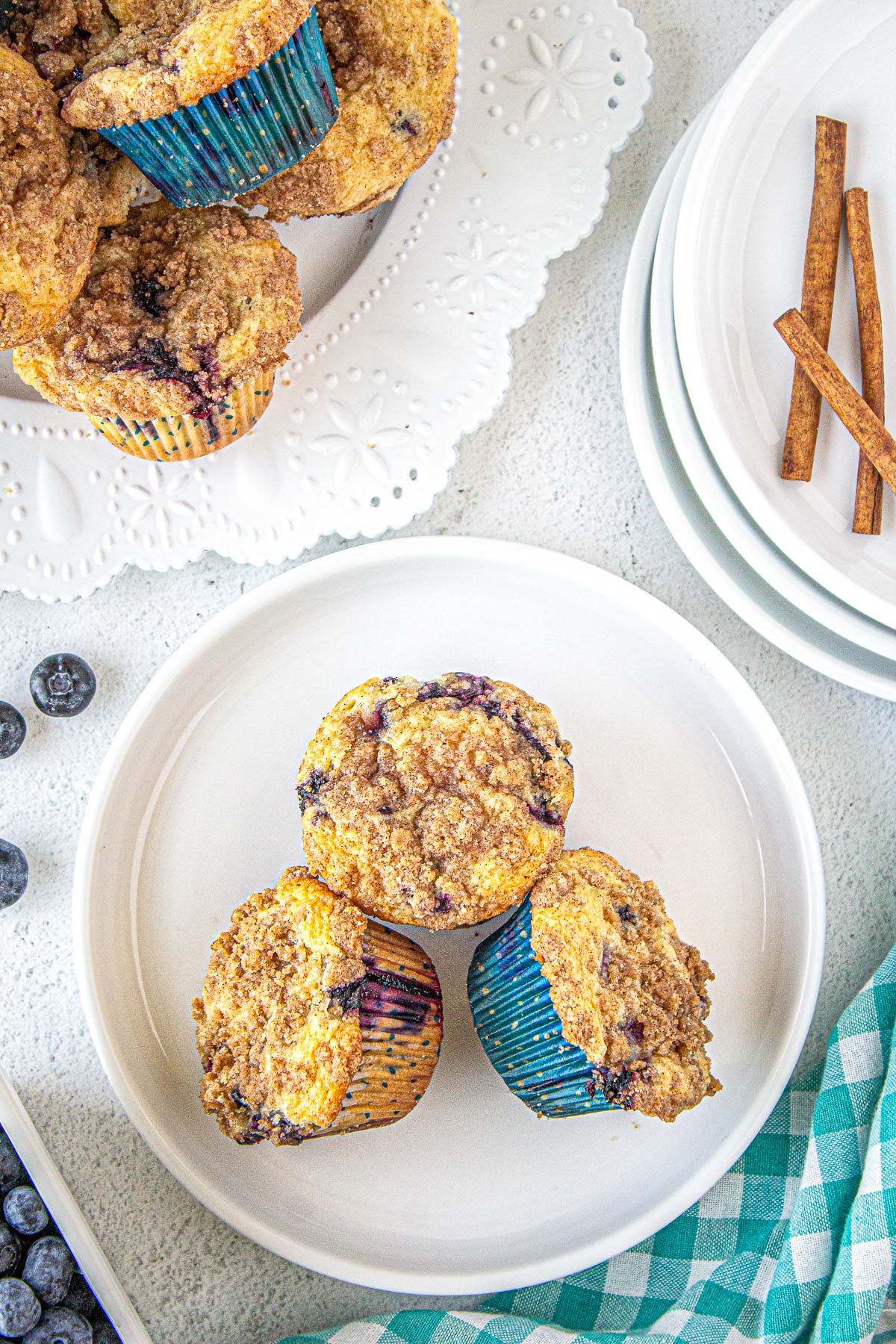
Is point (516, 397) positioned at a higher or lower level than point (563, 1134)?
higher

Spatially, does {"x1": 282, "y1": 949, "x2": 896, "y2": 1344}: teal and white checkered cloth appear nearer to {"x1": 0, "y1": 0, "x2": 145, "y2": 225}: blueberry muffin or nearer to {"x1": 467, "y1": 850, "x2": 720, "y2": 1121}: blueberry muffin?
{"x1": 467, "y1": 850, "x2": 720, "y2": 1121}: blueberry muffin

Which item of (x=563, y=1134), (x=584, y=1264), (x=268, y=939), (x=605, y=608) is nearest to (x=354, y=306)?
(x=605, y=608)

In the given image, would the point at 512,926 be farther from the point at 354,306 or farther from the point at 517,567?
the point at 354,306

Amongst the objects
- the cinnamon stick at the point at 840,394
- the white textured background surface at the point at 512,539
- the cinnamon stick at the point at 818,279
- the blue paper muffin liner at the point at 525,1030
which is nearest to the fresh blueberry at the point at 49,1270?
the white textured background surface at the point at 512,539

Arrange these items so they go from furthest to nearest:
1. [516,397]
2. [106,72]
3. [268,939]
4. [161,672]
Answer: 1. [516,397]
2. [161,672]
3. [268,939]
4. [106,72]

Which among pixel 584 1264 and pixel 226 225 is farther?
pixel 584 1264

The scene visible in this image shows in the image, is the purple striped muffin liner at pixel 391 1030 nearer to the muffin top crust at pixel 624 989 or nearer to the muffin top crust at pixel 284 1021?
the muffin top crust at pixel 284 1021
